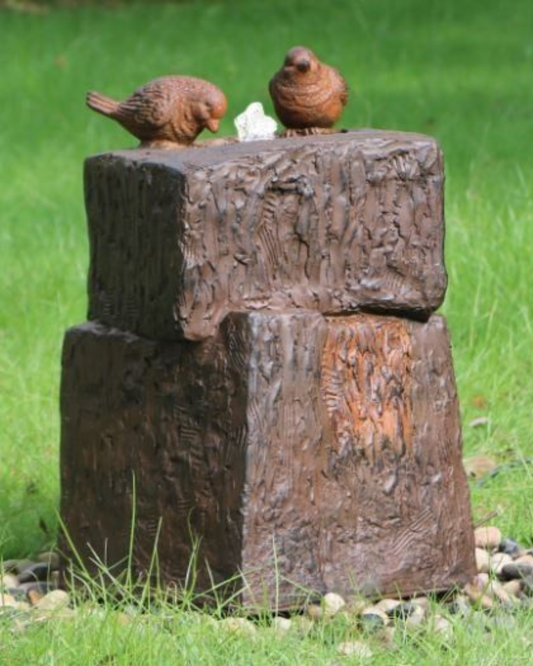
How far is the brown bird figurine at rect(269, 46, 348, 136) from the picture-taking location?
166 inches

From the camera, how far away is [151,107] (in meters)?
4.18

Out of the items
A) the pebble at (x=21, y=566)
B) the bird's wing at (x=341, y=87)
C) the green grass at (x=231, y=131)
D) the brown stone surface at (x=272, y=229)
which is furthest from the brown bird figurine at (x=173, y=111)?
the pebble at (x=21, y=566)

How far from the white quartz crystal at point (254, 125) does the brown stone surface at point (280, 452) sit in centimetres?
58

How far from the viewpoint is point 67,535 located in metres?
4.07

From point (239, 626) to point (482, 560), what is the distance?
109 centimetres

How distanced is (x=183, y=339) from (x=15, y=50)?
32.5 ft

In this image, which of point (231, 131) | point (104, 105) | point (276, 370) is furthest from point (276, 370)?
point (231, 131)

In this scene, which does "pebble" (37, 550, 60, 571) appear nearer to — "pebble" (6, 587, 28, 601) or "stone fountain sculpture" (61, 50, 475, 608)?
"pebble" (6, 587, 28, 601)

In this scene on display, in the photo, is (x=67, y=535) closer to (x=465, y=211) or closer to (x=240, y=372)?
(x=240, y=372)

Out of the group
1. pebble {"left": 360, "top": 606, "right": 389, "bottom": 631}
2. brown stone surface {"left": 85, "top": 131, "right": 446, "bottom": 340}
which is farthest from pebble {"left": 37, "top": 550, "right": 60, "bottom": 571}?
pebble {"left": 360, "top": 606, "right": 389, "bottom": 631}

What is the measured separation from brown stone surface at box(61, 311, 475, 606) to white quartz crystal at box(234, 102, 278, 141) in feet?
1.91

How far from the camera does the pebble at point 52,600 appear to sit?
3.95 meters

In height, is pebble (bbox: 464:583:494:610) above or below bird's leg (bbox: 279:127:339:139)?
below

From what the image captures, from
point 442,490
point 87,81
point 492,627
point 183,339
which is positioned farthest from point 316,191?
point 87,81
